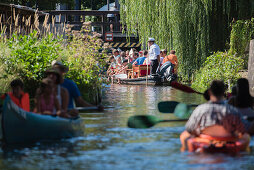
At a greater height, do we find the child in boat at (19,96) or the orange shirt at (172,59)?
the orange shirt at (172,59)

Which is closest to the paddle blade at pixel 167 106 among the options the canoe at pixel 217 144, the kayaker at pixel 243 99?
the kayaker at pixel 243 99

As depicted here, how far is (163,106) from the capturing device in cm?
1124

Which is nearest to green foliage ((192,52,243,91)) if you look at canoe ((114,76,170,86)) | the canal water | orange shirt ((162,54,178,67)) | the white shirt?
orange shirt ((162,54,178,67))

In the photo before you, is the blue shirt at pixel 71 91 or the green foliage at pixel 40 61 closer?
the blue shirt at pixel 71 91

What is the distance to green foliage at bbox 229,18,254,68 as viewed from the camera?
69.4 feet

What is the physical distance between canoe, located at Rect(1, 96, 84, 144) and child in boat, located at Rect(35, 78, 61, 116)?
0.29 metres

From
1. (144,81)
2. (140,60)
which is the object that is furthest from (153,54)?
(140,60)

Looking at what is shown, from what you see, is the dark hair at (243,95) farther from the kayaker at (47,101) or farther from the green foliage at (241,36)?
the green foliage at (241,36)

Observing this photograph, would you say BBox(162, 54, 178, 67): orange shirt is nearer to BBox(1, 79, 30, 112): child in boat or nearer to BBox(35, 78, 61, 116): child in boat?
BBox(1, 79, 30, 112): child in boat

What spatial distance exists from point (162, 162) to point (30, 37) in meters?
8.42

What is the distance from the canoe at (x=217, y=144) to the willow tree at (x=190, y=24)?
12414mm

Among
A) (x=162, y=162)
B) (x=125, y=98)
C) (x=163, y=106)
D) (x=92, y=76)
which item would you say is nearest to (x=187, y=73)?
(x=125, y=98)

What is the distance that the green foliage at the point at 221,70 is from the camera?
19.0m

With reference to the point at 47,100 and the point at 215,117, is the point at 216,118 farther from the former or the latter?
the point at 47,100
